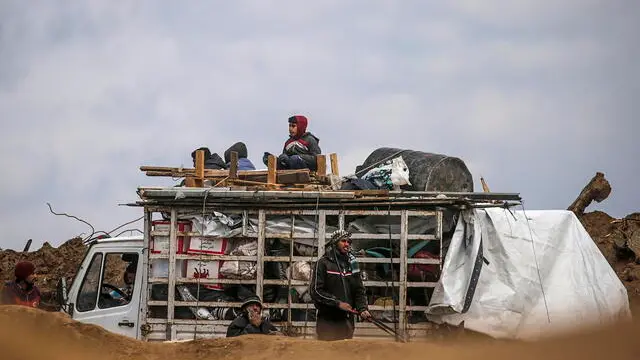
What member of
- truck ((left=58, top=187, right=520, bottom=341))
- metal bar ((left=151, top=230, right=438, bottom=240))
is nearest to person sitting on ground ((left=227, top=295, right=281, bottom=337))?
truck ((left=58, top=187, right=520, bottom=341))

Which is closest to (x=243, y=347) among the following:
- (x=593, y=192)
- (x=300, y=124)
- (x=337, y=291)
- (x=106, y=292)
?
(x=337, y=291)

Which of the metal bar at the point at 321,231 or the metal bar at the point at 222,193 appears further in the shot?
the metal bar at the point at 222,193

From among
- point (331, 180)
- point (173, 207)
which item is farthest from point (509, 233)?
point (173, 207)

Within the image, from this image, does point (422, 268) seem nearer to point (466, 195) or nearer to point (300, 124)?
point (466, 195)

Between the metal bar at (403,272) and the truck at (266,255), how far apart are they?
1 centimetres

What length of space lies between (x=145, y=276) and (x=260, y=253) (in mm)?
1410

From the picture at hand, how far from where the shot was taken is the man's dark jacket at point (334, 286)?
9992mm

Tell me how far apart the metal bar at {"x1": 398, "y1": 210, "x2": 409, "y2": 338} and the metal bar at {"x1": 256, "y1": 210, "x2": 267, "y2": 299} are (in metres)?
1.62

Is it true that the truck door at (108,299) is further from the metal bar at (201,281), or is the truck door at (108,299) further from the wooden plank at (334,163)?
the wooden plank at (334,163)

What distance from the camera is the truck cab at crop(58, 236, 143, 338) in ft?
36.1

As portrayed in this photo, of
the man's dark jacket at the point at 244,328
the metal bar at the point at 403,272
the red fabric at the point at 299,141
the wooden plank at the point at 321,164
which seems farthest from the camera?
the red fabric at the point at 299,141

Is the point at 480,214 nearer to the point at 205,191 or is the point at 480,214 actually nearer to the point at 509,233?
the point at 509,233

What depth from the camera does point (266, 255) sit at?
11.0 metres

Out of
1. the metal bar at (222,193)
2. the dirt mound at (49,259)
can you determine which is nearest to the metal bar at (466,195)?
the metal bar at (222,193)
